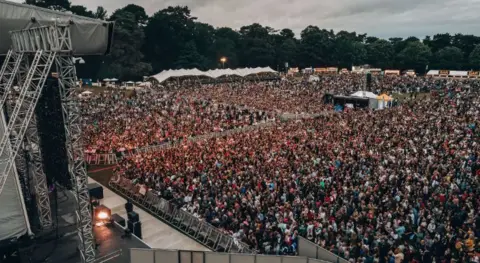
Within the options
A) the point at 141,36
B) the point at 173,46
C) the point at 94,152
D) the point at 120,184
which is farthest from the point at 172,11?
the point at 120,184

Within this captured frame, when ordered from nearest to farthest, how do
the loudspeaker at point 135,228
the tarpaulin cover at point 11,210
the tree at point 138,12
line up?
the tarpaulin cover at point 11,210 → the loudspeaker at point 135,228 → the tree at point 138,12

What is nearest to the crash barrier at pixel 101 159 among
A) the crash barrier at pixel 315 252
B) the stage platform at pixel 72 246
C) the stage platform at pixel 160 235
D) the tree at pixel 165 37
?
the stage platform at pixel 160 235

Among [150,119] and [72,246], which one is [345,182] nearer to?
[72,246]

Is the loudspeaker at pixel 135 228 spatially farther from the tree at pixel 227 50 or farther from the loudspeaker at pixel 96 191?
the tree at pixel 227 50

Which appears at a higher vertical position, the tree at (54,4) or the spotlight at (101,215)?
the tree at (54,4)

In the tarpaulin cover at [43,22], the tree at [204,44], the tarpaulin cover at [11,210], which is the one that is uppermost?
the tree at [204,44]

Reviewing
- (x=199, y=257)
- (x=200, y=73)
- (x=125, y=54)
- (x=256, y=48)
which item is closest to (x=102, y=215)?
(x=199, y=257)

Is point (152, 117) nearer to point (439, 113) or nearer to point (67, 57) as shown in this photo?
point (67, 57)
